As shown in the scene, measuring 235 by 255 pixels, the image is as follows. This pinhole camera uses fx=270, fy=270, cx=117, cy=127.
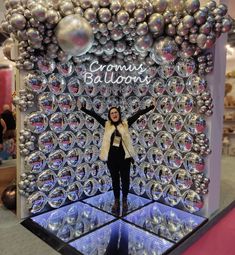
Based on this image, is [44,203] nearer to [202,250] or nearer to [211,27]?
[202,250]

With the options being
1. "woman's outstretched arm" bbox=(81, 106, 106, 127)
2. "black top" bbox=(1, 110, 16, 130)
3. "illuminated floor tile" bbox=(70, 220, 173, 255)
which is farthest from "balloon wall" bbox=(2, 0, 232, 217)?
"black top" bbox=(1, 110, 16, 130)

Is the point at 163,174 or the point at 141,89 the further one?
the point at 141,89

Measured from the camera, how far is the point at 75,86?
3482 millimetres

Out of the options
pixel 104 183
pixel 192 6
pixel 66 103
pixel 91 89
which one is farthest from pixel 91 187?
pixel 192 6

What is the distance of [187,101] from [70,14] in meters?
1.68

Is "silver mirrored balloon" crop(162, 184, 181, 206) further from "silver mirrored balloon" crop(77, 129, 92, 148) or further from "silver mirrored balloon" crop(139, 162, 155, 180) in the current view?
"silver mirrored balloon" crop(77, 129, 92, 148)

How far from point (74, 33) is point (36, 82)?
0.81 meters

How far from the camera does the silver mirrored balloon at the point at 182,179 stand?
3434 mm

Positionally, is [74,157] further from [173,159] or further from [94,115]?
[173,159]

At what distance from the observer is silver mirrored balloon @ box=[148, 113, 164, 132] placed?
3.64 m

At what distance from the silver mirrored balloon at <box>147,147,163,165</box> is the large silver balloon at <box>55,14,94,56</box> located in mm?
1768

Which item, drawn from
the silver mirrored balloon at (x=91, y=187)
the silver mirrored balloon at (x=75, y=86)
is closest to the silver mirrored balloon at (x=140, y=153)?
the silver mirrored balloon at (x=91, y=187)

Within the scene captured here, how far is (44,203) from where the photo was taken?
3.39 meters

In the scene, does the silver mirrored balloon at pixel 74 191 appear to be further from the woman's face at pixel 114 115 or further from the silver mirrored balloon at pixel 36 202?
the woman's face at pixel 114 115
